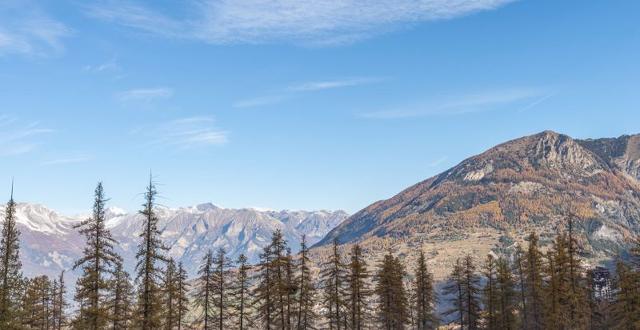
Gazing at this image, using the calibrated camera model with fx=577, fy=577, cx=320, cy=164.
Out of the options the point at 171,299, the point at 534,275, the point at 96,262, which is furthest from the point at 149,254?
the point at 534,275

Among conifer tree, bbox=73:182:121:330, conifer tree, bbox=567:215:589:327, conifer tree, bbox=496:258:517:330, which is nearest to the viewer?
conifer tree, bbox=73:182:121:330

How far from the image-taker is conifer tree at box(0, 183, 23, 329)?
153 feet

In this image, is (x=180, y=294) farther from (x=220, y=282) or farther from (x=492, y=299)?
(x=492, y=299)

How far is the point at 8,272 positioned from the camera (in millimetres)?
47344

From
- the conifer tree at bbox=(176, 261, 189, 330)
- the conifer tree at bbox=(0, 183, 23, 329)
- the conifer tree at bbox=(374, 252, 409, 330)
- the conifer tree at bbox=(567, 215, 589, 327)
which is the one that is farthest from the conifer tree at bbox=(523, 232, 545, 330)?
the conifer tree at bbox=(0, 183, 23, 329)

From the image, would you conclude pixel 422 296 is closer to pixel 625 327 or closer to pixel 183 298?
pixel 625 327

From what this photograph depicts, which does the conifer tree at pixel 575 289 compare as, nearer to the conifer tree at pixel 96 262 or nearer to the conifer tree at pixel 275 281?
the conifer tree at pixel 275 281

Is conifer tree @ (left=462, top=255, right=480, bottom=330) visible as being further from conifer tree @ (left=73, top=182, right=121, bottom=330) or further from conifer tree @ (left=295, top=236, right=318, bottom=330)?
conifer tree @ (left=73, top=182, right=121, bottom=330)

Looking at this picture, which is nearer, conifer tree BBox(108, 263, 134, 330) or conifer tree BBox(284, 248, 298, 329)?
conifer tree BBox(108, 263, 134, 330)

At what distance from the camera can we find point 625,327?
187ft

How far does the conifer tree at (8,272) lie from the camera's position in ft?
153

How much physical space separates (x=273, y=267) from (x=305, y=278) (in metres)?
3.88

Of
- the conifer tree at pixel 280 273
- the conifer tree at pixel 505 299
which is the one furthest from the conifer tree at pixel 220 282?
the conifer tree at pixel 505 299

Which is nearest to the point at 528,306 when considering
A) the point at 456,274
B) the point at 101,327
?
the point at 456,274
